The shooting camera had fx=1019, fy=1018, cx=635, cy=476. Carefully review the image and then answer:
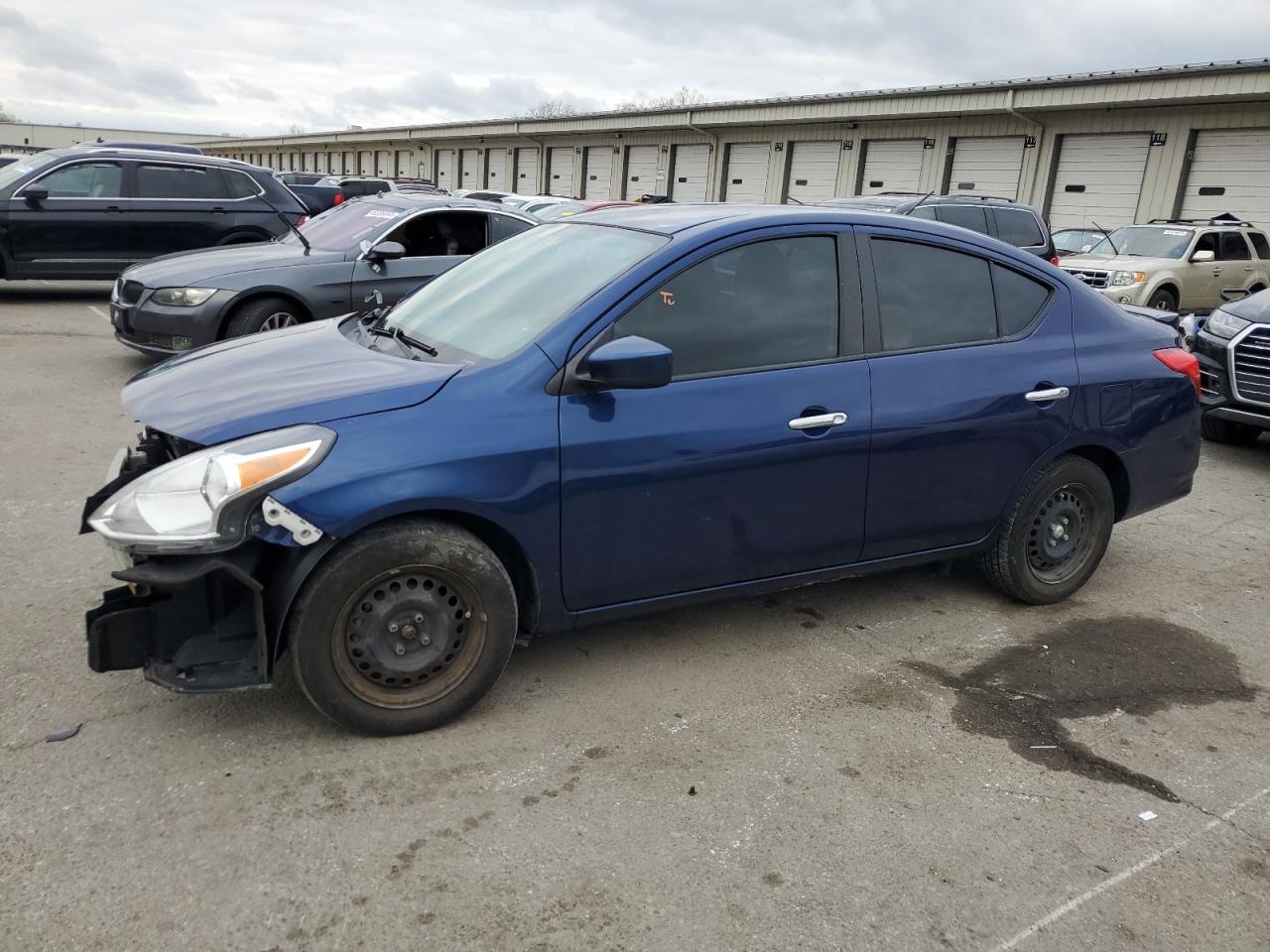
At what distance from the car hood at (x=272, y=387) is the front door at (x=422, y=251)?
15.0 ft

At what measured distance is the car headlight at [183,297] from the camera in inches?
307

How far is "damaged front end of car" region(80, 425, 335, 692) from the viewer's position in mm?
2926

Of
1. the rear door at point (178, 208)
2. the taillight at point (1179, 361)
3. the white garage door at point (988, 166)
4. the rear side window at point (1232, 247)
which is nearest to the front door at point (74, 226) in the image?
the rear door at point (178, 208)

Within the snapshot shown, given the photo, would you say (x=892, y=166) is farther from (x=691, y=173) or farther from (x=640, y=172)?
(x=640, y=172)

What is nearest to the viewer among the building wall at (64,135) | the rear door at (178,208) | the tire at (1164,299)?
the rear door at (178,208)

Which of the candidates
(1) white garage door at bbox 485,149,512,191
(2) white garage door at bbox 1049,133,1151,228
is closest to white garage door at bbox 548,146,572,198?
(1) white garage door at bbox 485,149,512,191

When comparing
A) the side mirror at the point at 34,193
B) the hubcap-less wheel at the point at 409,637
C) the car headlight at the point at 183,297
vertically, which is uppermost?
the side mirror at the point at 34,193

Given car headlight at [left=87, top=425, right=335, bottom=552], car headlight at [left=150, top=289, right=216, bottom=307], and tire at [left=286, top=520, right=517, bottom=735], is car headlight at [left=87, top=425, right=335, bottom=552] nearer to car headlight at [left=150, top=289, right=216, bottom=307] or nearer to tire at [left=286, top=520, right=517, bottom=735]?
tire at [left=286, top=520, right=517, bottom=735]

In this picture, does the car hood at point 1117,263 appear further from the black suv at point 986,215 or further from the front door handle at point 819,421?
the front door handle at point 819,421

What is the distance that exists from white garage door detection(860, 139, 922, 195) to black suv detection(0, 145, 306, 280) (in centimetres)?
1774

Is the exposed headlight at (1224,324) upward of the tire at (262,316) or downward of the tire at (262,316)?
upward

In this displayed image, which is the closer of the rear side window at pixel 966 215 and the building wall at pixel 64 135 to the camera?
the rear side window at pixel 966 215

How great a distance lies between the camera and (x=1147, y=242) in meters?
15.1

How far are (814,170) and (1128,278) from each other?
16.4m
